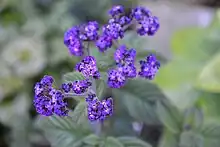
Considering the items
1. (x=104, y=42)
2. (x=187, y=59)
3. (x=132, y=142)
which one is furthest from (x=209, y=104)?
(x=104, y=42)

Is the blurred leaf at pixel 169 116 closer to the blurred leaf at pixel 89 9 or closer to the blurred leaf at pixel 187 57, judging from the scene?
the blurred leaf at pixel 187 57

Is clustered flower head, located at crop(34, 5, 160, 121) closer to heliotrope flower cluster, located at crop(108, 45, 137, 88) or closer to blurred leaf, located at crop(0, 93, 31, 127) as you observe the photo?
heliotrope flower cluster, located at crop(108, 45, 137, 88)

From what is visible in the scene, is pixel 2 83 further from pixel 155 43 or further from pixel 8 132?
pixel 155 43

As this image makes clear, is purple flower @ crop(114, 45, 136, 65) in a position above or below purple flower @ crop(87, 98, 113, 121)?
above

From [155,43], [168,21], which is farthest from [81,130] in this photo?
[168,21]

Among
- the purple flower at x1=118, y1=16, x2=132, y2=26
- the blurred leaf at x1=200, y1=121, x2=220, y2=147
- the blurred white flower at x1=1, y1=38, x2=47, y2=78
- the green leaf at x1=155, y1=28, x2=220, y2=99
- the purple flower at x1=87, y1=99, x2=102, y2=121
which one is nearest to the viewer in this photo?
the purple flower at x1=87, y1=99, x2=102, y2=121

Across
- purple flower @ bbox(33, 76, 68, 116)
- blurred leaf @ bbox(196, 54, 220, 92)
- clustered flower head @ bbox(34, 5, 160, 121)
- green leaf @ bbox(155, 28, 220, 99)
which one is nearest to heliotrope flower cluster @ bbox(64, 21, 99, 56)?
clustered flower head @ bbox(34, 5, 160, 121)

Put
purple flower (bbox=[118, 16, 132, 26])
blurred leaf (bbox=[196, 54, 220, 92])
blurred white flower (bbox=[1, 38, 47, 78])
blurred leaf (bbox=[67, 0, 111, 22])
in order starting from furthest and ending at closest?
1. blurred leaf (bbox=[67, 0, 111, 22])
2. blurred white flower (bbox=[1, 38, 47, 78])
3. blurred leaf (bbox=[196, 54, 220, 92])
4. purple flower (bbox=[118, 16, 132, 26])

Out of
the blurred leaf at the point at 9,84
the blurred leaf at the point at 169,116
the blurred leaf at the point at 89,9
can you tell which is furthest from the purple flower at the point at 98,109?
the blurred leaf at the point at 89,9
